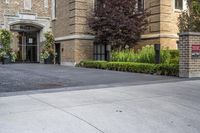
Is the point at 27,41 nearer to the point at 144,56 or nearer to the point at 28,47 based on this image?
the point at 28,47

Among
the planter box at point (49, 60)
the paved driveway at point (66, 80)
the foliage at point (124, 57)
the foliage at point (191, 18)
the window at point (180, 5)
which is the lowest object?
the paved driveway at point (66, 80)

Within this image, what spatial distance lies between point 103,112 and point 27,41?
24.6 metres

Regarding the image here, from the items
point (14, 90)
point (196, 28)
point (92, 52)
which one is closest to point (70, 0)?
point (92, 52)

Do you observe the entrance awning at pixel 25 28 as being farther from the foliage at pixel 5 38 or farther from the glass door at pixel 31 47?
the foliage at pixel 5 38

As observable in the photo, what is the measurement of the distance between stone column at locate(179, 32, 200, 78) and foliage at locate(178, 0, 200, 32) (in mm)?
3714

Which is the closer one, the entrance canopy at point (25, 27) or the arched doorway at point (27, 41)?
the entrance canopy at point (25, 27)

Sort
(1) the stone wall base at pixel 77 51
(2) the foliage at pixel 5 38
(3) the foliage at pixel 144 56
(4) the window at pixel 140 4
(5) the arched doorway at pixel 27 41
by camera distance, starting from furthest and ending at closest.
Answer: (5) the arched doorway at pixel 27 41 → (2) the foliage at pixel 5 38 → (4) the window at pixel 140 4 → (1) the stone wall base at pixel 77 51 → (3) the foliage at pixel 144 56

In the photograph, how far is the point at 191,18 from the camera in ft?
64.3

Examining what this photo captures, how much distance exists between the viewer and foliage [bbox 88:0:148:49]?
2256cm

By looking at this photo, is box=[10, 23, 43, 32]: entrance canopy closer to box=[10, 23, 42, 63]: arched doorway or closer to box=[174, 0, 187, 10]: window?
box=[10, 23, 42, 63]: arched doorway

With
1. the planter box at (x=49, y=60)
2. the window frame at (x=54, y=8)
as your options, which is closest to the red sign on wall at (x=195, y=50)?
the planter box at (x=49, y=60)

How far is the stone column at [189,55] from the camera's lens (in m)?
15.5

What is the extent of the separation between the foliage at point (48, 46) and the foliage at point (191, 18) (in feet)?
39.4

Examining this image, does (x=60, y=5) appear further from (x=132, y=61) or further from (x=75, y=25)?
(x=132, y=61)
